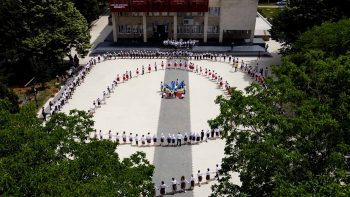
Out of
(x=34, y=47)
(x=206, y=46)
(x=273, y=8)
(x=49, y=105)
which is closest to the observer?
(x=49, y=105)

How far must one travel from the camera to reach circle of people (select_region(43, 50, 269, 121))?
3841 cm

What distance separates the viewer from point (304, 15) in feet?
155

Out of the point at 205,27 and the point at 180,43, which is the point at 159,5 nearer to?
the point at 180,43

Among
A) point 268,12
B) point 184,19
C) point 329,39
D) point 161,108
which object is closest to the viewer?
point 329,39

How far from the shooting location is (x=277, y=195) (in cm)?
1416

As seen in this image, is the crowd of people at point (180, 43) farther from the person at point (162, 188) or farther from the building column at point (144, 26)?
the person at point (162, 188)

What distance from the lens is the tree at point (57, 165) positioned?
13.8 m

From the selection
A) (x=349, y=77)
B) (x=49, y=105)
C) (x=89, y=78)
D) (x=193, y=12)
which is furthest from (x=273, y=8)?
(x=349, y=77)

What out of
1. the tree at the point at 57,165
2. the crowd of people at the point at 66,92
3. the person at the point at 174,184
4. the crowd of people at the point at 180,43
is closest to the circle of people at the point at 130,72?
the crowd of people at the point at 66,92

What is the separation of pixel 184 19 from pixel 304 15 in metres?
19.4

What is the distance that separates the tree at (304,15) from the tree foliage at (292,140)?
2915cm

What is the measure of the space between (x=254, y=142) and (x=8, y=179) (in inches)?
411

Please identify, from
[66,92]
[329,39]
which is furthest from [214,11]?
[66,92]

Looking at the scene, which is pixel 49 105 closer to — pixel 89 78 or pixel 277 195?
pixel 89 78
